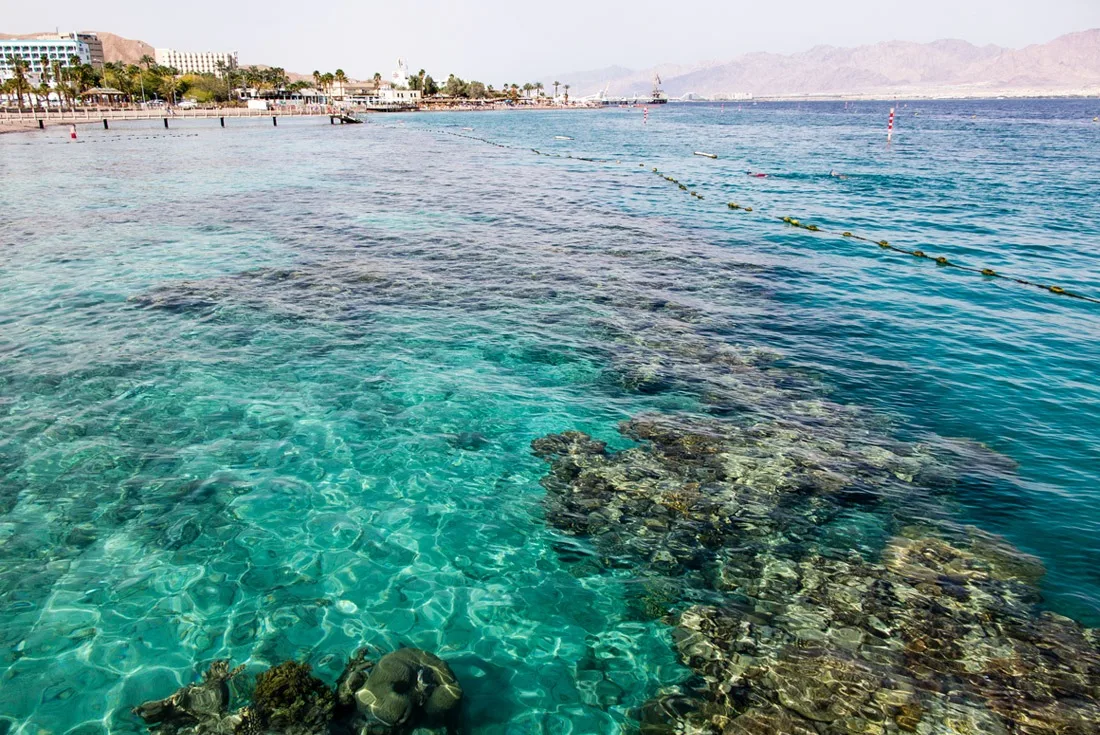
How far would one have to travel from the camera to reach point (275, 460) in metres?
12.1

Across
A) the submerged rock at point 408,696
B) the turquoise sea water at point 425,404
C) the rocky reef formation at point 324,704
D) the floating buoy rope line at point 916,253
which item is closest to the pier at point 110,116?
the turquoise sea water at point 425,404

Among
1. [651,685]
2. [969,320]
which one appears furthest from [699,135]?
[651,685]

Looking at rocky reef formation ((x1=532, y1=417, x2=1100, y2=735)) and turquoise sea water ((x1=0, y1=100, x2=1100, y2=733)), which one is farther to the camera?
turquoise sea water ((x1=0, y1=100, x2=1100, y2=733))

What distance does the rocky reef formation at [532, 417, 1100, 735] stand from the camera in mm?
7180

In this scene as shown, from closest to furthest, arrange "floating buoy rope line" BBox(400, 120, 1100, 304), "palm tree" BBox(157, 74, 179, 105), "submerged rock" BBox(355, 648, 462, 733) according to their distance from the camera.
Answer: "submerged rock" BBox(355, 648, 462, 733) → "floating buoy rope line" BBox(400, 120, 1100, 304) → "palm tree" BBox(157, 74, 179, 105)

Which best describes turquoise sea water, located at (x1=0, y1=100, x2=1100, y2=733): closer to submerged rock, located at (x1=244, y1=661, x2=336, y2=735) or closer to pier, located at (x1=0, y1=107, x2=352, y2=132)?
submerged rock, located at (x1=244, y1=661, x2=336, y2=735)

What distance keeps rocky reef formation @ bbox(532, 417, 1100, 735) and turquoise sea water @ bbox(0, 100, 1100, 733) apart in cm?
58

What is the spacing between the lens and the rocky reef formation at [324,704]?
693cm

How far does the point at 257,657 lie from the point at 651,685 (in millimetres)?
4922

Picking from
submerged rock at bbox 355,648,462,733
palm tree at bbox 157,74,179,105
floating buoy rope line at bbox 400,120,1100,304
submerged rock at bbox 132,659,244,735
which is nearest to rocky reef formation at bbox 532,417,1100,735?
submerged rock at bbox 355,648,462,733

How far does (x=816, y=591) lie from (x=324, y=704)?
662 centimetres

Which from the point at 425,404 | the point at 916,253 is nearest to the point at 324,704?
the point at 425,404

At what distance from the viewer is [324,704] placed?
7211 millimetres

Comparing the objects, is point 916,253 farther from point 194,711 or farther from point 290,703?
point 194,711
